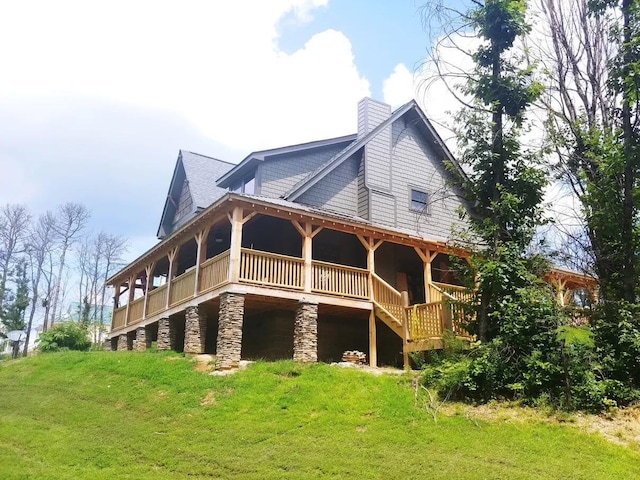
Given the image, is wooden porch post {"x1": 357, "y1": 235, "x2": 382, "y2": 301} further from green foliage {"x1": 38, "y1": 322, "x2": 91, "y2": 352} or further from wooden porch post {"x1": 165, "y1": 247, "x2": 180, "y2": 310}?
green foliage {"x1": 38, "y1": 322, "x2": 91, "y2": 352}

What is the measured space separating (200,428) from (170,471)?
6.79 ft

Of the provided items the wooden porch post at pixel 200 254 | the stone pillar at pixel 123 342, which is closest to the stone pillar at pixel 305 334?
the wooden porch post at pixel 200 254

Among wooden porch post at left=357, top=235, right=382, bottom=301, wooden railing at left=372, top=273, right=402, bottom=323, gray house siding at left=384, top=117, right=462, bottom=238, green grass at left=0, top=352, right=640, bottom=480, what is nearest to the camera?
green grass at left=0, top=352, right=640, bottom=480

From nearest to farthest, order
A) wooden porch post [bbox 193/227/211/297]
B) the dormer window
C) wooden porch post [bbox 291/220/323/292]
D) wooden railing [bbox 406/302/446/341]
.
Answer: wooden railing [bbox 406/302/446/341]
wooden porch post [bbox 291/220/323/292]
wooden porch post [bbox 193/227/211/297]
the dormer window

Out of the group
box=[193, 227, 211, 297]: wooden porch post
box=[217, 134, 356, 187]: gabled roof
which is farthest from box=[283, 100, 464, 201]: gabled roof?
box=[193, 227, 211, 297]: wooden porch post

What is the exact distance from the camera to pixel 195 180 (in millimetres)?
25172

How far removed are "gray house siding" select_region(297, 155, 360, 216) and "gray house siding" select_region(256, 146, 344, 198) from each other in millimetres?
1192

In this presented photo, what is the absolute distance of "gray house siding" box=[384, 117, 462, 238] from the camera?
869 inches

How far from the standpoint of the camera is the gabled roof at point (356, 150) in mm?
20025

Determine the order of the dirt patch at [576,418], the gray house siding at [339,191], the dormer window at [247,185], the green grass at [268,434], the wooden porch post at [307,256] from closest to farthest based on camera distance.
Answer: the green grass at [268,434], the dirt patch at [576,418], the wooden porch post at [307,256], the gray house siding at [339,191], the dormer window at [247,185]

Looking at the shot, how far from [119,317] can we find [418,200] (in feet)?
44.9

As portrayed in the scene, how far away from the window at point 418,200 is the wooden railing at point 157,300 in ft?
31.8

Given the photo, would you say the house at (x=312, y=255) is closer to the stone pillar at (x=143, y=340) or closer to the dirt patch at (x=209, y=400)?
the stone pillar at (x=143, y=340)

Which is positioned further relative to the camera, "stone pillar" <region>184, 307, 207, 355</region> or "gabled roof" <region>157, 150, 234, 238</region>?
"gabled roof" <region>157, 150, 234, 238</region>
